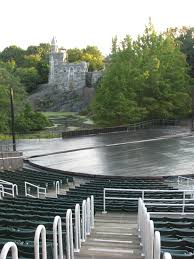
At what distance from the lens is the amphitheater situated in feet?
17.5

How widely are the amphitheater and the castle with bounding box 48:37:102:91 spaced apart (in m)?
45.3

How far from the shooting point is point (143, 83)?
4488 cm

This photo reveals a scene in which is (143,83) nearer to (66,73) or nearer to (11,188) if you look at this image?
(11,188)

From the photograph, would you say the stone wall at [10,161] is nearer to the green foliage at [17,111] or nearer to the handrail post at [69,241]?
the handrail post at [69,241]

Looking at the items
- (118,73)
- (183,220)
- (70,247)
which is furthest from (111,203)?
(118,73)

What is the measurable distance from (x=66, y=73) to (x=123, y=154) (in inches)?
2706

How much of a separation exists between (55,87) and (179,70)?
48502mm

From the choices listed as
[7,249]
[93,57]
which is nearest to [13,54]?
[93,57]

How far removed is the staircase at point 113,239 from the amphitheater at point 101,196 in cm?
2

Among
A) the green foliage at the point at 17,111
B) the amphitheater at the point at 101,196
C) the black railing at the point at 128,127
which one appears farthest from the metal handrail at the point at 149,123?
the green foliage at the point at 17,111

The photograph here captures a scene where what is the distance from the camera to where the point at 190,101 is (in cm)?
4794

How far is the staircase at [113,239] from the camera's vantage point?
601 centimetres

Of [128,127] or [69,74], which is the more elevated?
[69,74]

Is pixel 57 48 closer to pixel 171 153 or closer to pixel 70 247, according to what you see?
pixel 171 153
